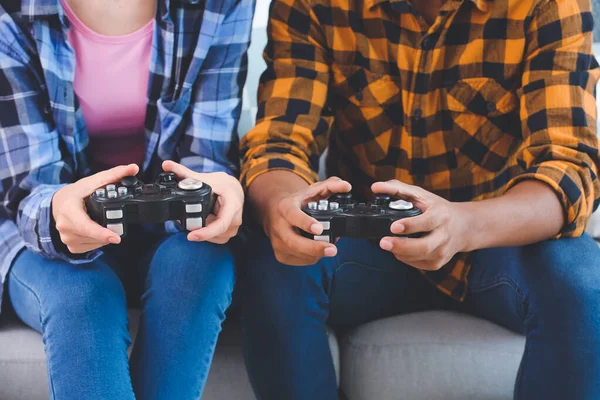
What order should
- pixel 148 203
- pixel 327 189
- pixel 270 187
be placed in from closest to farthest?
pixel 148 203 → pixel 327 189 → pixel 270 187

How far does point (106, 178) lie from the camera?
868 millimetres

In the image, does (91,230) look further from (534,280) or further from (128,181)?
(534,280)

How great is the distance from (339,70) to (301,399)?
49 centimetres

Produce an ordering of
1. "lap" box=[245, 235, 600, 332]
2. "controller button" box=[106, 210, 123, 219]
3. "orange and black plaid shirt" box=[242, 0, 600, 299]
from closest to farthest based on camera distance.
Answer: "controller button" box=[106, 210, 123, 219], "lap" box=[245, 235, 600, 332], "orange and black plaid shirt" box=[242, 0, 600, 299]

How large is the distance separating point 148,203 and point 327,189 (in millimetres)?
220

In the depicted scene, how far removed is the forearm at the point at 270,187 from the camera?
1.01 m

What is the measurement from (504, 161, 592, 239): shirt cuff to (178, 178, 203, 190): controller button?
0.42 m

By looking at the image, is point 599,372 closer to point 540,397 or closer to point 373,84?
point 540,397

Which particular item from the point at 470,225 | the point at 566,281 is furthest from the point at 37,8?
the point at 566,281

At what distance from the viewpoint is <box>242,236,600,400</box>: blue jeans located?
2.91ft

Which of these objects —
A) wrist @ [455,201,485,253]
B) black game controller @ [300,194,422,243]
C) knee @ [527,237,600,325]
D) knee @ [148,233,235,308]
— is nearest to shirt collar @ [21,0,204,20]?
knee @ [148,233,235,308]

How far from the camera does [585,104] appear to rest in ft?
3.36

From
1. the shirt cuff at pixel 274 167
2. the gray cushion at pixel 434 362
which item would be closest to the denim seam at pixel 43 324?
the shirt cuff at pixel 274 167

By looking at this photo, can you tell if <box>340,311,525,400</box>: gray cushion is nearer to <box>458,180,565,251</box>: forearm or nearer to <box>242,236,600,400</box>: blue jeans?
<box>242,236,600,400</box>: blue jeans
